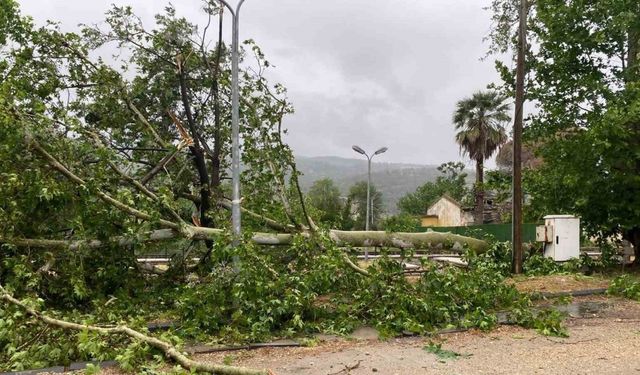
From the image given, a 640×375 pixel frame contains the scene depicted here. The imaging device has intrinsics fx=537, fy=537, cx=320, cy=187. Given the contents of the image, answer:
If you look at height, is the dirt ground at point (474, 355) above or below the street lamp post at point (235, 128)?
below

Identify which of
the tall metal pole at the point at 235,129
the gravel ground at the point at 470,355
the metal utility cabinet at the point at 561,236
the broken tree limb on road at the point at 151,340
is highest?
the tall metal pole at the point at 235,129

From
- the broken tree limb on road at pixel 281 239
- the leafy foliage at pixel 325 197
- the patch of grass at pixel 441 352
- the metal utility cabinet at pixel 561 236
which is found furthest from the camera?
the leafy foliage at pixel 325 197

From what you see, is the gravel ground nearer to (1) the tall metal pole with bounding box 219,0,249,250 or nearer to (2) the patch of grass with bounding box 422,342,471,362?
(2) the patch of grass with bounding box 422,342,471,362

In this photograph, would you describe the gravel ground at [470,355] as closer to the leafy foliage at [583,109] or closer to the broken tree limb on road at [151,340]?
the broken tree limb on road at [151,340]

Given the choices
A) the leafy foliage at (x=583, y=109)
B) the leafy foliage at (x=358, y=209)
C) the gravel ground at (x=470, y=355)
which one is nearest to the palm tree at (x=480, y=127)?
the leafy foliage at (x=358, y=209)

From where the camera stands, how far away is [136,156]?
934 cm

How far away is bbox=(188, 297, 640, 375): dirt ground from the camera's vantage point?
16.2 ft

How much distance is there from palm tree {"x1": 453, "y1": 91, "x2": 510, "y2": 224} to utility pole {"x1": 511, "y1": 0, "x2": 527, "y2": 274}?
59.3 feet

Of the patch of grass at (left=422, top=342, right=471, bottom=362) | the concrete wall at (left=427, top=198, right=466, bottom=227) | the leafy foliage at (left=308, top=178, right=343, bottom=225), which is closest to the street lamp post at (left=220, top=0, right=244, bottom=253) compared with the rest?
the patch of grass at (left=422, top=342, right=471, bottom=362)

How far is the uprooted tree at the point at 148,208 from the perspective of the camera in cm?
643

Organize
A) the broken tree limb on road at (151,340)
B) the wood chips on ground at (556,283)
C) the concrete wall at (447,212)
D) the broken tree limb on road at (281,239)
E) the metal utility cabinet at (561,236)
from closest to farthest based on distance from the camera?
the broken tree limb on road at (151,340), the broken tree limb on road at (281,239), the wood chips on ground at (556,283), the metal utility cabinet at (561,236), the concrete wall at (447,212)

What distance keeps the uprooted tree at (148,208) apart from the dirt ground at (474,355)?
0.52 meters

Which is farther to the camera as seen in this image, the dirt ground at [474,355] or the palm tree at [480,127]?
the palm tree at [480,127]

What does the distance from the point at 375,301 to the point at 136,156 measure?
16.4 ft
